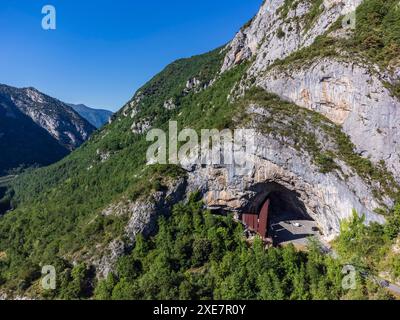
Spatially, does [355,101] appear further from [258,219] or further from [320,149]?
[258,219]

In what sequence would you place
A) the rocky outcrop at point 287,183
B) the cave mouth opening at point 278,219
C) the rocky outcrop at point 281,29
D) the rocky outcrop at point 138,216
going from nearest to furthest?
1. the rocky outcrop at point 287,183
2. the rocky outcrop at point 138,216
3. the cave mouth opening at point 278,219
4. the rocky outcrop at point 281,29

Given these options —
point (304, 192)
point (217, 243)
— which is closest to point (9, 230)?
point (217, 243)

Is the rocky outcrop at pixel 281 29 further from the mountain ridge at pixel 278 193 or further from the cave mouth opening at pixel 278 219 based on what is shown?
the cave mouth opening at pixel 278 219

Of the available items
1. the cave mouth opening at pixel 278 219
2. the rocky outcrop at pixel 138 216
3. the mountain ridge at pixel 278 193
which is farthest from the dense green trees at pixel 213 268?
the cave mouth opening at pixel 278 219

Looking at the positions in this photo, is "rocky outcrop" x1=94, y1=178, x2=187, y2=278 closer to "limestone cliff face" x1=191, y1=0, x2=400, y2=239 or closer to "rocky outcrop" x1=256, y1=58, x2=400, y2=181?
"limestone cliff face" x1=191, y1=0, x2=400, y2=239

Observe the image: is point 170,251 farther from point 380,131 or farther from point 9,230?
point 9,230

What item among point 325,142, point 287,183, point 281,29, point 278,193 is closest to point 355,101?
point 325,142

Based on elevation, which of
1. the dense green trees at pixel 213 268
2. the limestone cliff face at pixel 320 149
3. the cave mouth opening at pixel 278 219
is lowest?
the dense green trees at pixel 213 268
